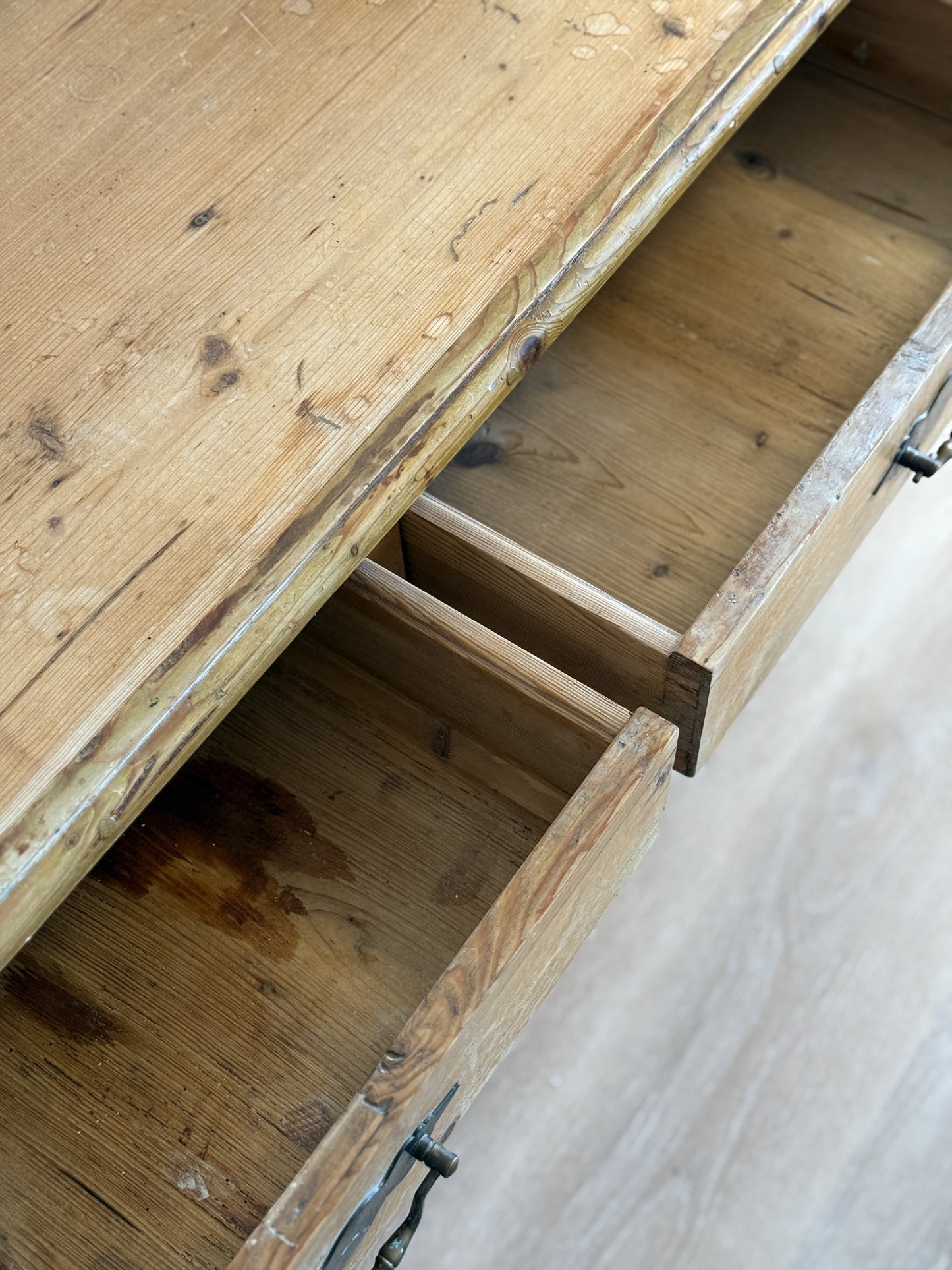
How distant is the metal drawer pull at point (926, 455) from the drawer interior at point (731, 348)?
0.07 metres

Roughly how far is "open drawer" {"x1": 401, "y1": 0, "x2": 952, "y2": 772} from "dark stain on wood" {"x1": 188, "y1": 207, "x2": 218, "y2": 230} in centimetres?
18

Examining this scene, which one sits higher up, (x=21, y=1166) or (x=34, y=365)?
(x=34, y=365)

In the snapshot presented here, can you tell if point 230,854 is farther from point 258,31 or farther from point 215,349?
point 258,31

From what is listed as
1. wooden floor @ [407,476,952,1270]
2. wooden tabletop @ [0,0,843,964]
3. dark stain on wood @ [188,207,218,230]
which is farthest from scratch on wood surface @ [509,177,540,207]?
wooden floor @ [407,476,952,1270]

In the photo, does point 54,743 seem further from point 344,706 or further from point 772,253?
point 772,253

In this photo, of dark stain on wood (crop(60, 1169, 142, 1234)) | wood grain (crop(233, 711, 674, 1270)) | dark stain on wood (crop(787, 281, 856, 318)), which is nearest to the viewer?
wood grain (crop(233, 711, 674, 1270))

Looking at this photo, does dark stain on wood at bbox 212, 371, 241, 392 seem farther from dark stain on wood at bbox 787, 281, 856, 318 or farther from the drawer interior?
dark stain on wood at bbox 787, 281, 856, 318

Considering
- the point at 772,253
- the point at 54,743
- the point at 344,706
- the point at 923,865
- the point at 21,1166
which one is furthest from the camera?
the point at 923,865

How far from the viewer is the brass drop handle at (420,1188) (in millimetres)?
530

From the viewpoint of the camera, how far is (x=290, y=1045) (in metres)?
0.62

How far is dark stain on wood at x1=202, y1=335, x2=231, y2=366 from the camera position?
554 millimetres

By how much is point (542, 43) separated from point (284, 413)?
0.27 metres

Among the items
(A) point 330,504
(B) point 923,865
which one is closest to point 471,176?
(A) point 330,504

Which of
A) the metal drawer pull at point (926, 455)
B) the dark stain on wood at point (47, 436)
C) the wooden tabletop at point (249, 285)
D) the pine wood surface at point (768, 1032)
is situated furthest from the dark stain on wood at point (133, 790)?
the pine wood surface at point (768, 1032)
